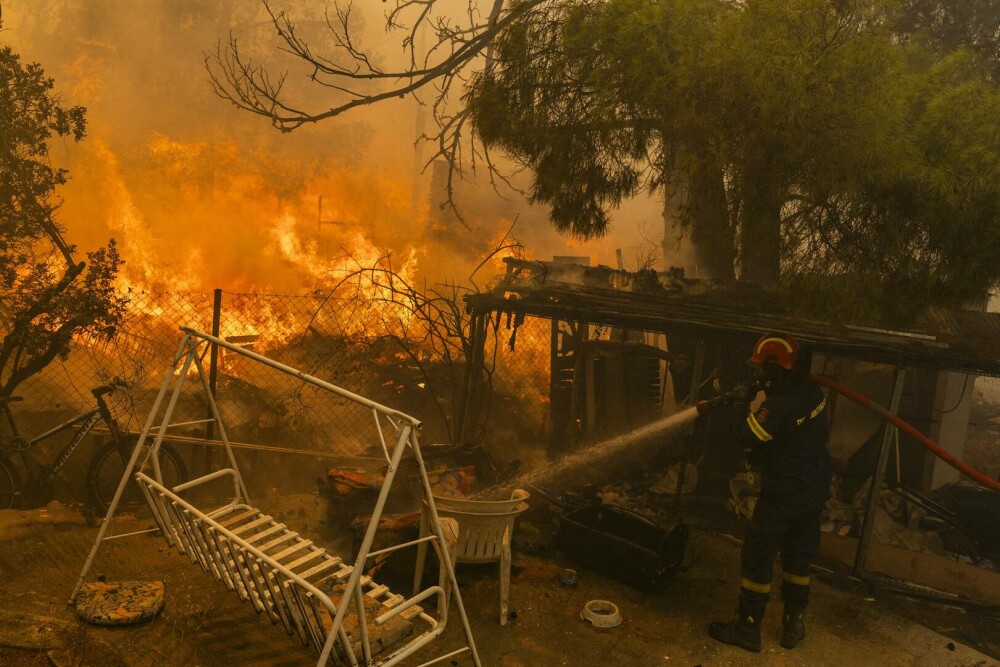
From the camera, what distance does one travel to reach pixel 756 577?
5371mm

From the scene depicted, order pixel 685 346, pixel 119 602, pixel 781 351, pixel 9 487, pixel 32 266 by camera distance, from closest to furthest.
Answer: pixel 119 602
pixel 781 351
pixel 9 487
pixel 32 266
pixel 685 346

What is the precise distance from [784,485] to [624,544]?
5.09ft

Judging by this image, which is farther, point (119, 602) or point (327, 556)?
point (119, 602)

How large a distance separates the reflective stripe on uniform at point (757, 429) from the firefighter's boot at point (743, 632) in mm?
1369

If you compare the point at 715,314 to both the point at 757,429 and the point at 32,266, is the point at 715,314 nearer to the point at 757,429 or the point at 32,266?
the point at 757,429

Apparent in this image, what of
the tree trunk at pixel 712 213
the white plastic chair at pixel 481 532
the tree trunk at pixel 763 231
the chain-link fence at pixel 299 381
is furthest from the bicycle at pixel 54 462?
the tree trunk at pixel 763 231

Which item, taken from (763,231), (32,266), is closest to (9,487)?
(32,266)

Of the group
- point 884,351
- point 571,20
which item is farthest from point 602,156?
point 884,351

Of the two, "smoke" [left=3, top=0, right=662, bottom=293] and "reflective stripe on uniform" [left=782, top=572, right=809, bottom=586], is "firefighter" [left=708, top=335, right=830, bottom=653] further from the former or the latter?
"smoke" [left=3, top=0, right=662, bottom=293]

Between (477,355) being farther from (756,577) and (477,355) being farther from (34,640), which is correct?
(34,640)

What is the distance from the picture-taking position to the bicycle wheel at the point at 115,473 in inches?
262

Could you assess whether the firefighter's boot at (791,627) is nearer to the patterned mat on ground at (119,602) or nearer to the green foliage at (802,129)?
the green foliage at (802,129)

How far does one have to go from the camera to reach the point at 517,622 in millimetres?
5535

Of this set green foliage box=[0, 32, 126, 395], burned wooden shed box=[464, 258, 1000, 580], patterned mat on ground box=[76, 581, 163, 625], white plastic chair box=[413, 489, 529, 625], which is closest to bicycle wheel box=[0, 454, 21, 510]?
green foliage box=[0, 32, 126, 395]
